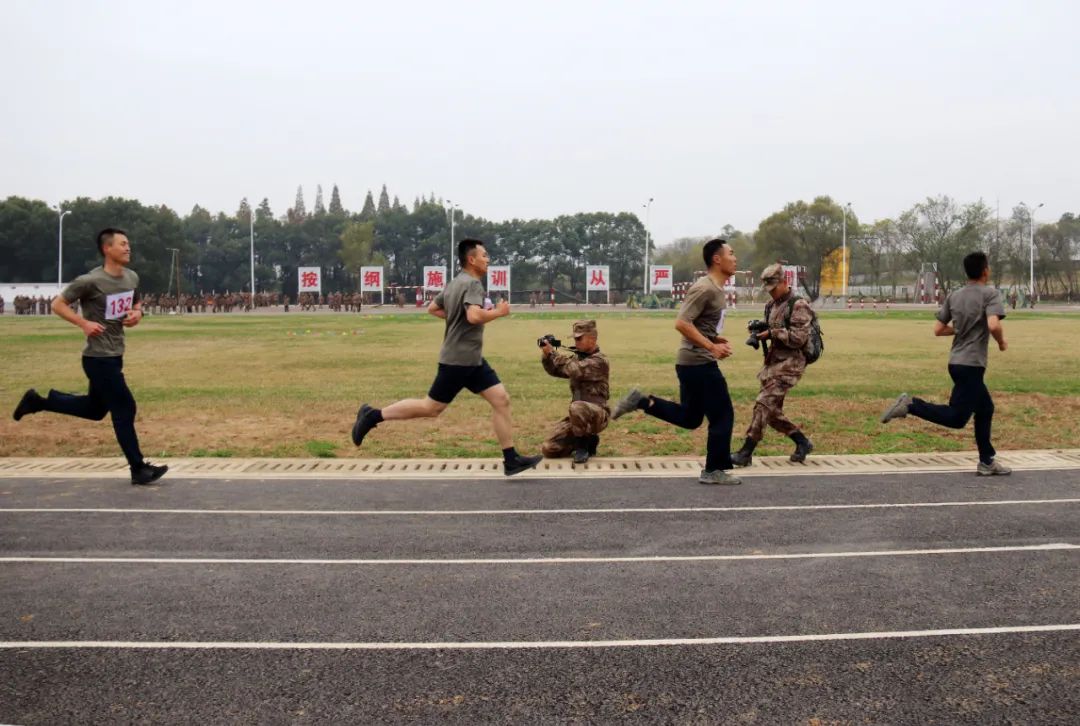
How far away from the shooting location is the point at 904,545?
612 centimetres

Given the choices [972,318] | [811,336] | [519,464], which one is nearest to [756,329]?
[811,336]

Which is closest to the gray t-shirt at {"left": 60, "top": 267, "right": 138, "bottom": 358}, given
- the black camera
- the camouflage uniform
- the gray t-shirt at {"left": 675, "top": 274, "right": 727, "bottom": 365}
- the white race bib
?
the white race bib

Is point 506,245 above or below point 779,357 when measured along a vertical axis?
above

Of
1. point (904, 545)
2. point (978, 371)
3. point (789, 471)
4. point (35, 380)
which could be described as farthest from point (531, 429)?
point (35, 380)

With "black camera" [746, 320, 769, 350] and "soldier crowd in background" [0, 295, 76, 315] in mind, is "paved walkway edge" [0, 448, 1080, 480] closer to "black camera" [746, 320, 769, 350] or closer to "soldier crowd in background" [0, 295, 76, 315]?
"black camera" [746, 320, 769, 350]

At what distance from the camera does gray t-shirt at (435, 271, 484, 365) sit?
7.98 meters

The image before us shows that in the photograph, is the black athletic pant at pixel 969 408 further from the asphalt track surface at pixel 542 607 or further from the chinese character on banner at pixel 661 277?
the chinese character on banner at pixel 661 277

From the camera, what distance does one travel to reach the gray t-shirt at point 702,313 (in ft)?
26.1

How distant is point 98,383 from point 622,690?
5.84m

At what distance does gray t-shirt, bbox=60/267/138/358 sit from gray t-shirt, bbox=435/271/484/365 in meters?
2.57

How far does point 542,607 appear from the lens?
491 cm

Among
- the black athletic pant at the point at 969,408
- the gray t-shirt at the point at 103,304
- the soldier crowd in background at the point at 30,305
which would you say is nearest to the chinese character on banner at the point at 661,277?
the soldier crowd in background at the point at 30,305

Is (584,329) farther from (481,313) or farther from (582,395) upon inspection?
(481,313)

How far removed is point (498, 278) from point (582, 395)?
73.1 m
